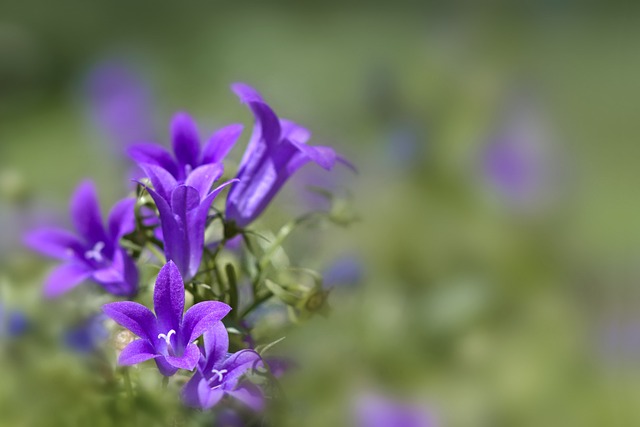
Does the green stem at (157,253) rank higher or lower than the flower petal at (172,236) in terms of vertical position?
lower

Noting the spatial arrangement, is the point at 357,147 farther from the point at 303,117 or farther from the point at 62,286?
the point at 62,286

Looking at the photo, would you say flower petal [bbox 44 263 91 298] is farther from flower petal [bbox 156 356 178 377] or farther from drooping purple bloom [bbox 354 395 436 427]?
drooping purple bloom [bbox 354 395 436 427]

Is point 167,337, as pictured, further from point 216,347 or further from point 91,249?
point 91,249

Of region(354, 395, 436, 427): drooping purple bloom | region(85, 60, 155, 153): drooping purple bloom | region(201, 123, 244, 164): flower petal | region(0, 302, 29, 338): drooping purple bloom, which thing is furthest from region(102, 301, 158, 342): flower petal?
region(85, 60, 155, 153): drooping purple bloom

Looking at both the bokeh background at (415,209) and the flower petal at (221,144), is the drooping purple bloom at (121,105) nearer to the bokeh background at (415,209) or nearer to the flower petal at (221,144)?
the bokeh background at (415,209)

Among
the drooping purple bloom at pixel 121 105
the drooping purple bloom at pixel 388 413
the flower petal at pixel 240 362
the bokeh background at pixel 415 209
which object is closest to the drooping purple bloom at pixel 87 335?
the bokeh background at pixel 415 209

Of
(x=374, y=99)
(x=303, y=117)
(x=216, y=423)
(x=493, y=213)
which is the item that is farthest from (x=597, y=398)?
(x=303, y=117)
